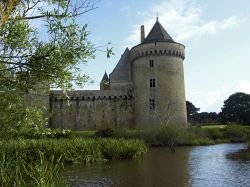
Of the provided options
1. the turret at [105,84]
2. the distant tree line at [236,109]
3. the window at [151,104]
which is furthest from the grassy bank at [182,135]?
the distant tree line at [236,109]

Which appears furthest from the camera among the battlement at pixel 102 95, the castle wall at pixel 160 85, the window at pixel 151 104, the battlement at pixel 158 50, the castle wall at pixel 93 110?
the battlement at pixel 102 95

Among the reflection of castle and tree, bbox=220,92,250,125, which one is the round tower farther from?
tree, bbox=220,92,250,125

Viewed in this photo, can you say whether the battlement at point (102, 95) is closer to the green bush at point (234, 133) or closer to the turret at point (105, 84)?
the turret at point (105, 84)

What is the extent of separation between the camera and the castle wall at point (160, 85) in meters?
34.7

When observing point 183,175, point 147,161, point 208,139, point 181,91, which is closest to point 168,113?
point 181,91

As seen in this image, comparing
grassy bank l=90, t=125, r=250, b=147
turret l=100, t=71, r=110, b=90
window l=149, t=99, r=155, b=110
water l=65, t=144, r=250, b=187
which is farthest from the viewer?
window l=149, t=99, r=155, b=110

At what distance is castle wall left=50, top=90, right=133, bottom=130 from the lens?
36.5m

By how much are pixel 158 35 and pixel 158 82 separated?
4761 millimetres

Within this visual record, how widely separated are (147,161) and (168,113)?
19.8 metres

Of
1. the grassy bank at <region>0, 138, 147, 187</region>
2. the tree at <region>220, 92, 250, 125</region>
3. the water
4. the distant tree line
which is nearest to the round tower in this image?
the distant tree line

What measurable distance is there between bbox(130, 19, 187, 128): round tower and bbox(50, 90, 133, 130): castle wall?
4.45 ft

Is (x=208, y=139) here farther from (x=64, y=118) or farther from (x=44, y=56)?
(x=44, y=56)

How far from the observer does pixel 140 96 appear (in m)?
35.6

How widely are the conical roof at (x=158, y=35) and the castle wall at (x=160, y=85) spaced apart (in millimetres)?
615
